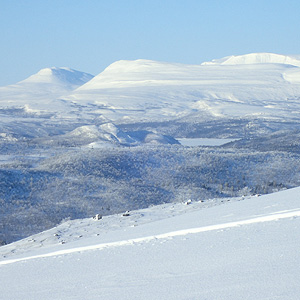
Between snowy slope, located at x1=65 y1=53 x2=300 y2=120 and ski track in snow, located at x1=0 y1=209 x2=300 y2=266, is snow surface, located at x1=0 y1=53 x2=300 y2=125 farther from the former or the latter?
ski track in snow, located at x1=0 y1=209 x2=300 y2=266

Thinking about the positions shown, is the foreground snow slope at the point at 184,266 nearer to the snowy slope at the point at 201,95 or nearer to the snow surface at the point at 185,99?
the snow surface at the point at 185,99

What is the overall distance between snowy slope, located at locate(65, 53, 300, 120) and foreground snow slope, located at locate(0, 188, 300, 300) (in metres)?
100

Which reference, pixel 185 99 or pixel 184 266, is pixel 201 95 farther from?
pixel 184 266

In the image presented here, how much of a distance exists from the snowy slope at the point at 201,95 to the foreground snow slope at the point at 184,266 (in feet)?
329

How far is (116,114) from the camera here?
4788 inches

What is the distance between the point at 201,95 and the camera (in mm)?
151750

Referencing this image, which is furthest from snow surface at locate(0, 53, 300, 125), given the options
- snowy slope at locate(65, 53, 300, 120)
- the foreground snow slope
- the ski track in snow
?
the foreground snow slope

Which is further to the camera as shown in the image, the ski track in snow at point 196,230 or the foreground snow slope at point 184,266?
the ski track in snow at point 196,230

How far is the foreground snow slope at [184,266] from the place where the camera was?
4.86 meters

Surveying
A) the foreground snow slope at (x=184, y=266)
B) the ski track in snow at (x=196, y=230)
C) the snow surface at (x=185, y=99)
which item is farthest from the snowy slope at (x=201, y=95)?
the foreground snow slope at (x=184, y=266)

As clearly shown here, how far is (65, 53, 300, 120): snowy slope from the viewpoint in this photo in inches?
4774

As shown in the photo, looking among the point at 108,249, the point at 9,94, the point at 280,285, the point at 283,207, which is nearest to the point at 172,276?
the point at 280,285

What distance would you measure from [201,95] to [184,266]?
147 meters

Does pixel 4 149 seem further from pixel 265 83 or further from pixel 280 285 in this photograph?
pixel 265 83
